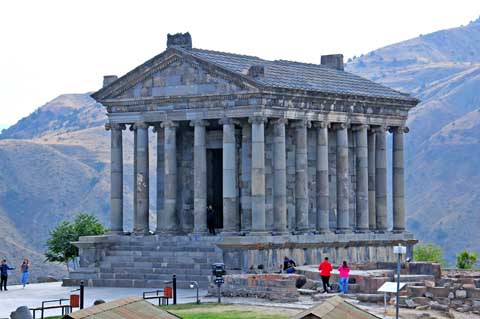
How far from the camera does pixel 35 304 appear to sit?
55.9 metres

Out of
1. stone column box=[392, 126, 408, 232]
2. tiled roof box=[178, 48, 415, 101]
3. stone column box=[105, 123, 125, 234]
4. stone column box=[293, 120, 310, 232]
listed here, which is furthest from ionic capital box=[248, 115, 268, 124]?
stone column box=[392, 126, 408, 232]

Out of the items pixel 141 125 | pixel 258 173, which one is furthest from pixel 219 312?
pixel 141 125

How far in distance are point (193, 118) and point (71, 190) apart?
4703 inches

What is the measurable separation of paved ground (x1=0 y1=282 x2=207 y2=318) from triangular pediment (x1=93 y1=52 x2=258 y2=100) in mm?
9892

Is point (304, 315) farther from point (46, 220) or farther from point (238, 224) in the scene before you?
point (46, 220)

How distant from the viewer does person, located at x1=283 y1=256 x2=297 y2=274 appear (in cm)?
6281

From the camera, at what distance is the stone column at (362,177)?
2931 inches

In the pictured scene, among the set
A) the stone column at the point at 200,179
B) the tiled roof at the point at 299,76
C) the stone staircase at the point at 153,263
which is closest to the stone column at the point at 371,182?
the tiled roof at the point at 299,76

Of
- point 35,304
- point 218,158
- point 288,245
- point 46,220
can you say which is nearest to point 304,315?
point 35,304

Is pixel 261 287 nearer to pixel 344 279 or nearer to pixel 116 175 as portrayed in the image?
pixel 344 279

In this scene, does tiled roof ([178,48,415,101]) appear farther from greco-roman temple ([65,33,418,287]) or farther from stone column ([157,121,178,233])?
stone column ([157,121,178,233])

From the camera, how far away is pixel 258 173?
218 feet

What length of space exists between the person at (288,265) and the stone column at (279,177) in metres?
3.00

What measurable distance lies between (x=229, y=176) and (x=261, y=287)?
1148 centimetres
